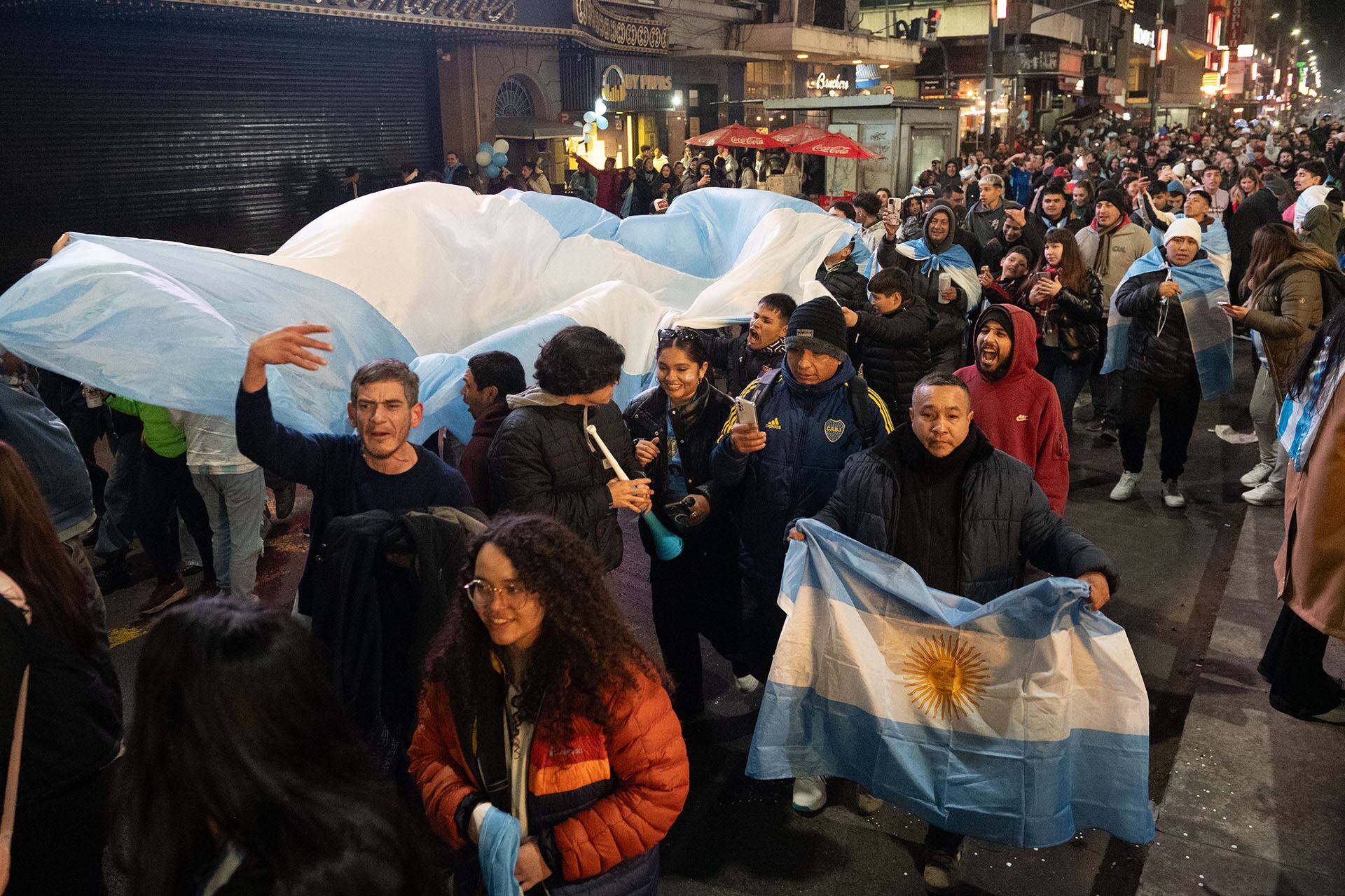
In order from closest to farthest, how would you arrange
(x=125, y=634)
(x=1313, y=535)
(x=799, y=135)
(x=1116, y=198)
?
1. (x=1313, y=535)
2. (x=125, y=634)
3. (x=1116, y=198)
4. (x=799, y=135)

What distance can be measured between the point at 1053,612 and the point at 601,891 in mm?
1729

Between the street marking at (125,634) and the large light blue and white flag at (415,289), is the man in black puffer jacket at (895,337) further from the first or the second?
the street marking at (125,634)

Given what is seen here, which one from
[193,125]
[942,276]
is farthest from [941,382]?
[193,125]

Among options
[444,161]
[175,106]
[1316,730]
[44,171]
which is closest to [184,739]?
[1316,730]

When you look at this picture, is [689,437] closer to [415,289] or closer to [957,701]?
[957,701]

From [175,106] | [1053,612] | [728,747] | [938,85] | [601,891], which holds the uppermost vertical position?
[938,85]

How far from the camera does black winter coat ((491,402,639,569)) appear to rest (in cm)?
386

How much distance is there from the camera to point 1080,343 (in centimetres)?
721

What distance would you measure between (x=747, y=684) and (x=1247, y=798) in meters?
2.12

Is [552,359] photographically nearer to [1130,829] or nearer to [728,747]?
[728,747]

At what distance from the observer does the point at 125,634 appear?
5.65 metres

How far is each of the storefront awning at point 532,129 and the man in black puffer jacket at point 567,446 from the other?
18.9 metres

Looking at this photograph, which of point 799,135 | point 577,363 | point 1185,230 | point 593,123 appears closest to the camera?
point 577,363

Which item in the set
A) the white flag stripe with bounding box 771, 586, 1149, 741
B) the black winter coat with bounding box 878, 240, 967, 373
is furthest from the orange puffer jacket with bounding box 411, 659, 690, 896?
the black winter coat with bounding box 878, 240, 967, 373
